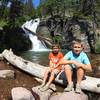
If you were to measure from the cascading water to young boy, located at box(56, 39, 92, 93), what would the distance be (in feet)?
98.8

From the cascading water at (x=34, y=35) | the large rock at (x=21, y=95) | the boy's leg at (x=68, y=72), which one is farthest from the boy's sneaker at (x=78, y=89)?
the cascading water at (x=34, y=35)

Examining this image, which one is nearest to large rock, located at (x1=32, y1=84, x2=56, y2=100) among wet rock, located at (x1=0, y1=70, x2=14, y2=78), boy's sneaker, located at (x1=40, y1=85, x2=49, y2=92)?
boy's sneaker, located at (x1=40, y1=85, x2=49, y2=92)

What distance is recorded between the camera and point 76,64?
792 centimetres

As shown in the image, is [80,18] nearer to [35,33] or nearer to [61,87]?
[35,33]

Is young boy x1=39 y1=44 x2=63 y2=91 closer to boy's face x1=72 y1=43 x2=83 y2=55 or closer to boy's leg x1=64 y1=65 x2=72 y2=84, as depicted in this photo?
boy's leg x1=64 y1=65 x2=72 y2=84

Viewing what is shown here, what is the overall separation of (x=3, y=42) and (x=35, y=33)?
17.8 ft

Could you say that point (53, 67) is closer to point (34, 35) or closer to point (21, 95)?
point (21, 95)

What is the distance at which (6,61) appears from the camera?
536 inches

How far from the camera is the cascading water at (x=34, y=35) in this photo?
128ft

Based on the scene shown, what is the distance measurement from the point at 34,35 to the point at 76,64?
110 feet

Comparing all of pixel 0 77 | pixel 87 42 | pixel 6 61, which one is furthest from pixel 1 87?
pixel 87 42

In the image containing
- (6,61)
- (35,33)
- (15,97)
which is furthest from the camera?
(35,33)

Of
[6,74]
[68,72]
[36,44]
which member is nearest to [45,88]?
[68,72]

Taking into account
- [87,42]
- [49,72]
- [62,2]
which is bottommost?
[87,42]
